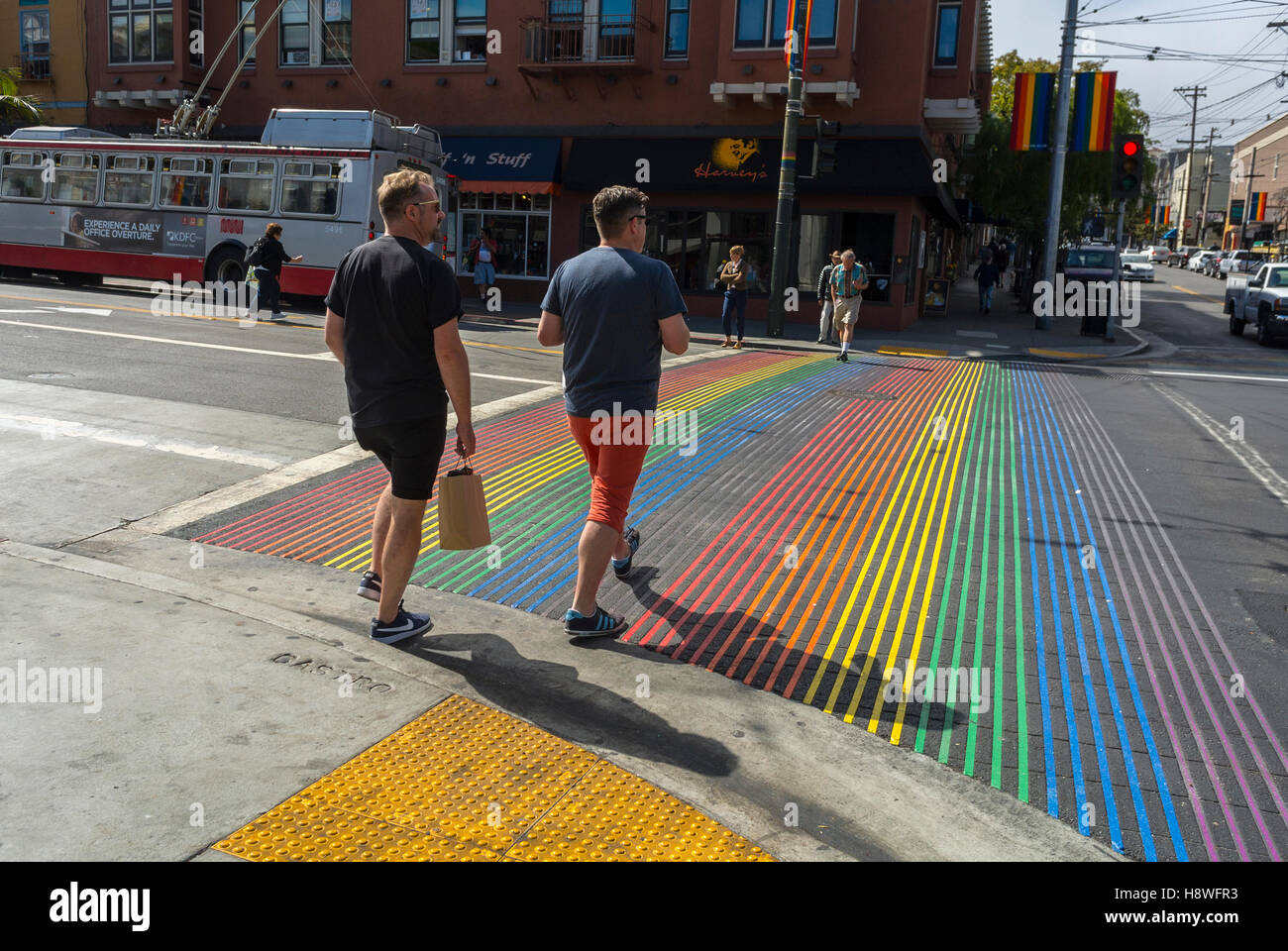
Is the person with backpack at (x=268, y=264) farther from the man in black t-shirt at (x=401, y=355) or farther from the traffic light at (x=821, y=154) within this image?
the man in black t-shirt at (x=401, y=355)

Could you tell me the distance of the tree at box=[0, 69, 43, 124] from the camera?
28.5 metres

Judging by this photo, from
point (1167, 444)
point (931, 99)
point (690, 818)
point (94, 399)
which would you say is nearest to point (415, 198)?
point (690, 818)

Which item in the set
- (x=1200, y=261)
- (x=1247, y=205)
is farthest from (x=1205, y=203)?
(x=1200, y=261)

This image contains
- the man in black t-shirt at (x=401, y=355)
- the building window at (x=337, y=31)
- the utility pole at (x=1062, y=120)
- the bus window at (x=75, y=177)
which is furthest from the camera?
the building window at (x=337, y=31)

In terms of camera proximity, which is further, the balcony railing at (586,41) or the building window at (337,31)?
the building window at (337,31)

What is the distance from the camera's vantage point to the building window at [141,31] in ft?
92.8

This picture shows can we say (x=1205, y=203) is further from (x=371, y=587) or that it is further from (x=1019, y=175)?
(x=371, y=587)

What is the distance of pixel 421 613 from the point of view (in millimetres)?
4922

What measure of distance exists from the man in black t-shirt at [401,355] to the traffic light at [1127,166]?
19220mm

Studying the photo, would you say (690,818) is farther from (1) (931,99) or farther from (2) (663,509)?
(1) (931,99)

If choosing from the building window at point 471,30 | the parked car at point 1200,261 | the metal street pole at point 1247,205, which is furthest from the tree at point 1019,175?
the metal street pole at point 1247,205

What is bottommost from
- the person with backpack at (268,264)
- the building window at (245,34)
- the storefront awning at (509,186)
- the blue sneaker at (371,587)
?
the blue sneaker at (371,587)

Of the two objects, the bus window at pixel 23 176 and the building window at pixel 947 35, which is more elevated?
the building window at pixel 947 35
